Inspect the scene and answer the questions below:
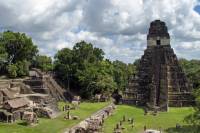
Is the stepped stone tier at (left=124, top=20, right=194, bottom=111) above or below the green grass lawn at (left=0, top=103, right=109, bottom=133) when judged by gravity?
above

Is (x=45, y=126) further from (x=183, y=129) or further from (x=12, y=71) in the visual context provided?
(x=12, y=71)

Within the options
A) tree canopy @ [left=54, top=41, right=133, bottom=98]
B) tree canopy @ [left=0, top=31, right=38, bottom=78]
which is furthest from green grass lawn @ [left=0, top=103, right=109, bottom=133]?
tree canopy @ [left=0, top=31, right=38, bottom=78]

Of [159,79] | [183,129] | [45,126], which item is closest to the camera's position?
[183,129]

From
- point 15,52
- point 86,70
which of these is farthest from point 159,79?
point 15,52

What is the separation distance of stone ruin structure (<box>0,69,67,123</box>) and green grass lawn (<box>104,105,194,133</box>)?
10062 millimetres

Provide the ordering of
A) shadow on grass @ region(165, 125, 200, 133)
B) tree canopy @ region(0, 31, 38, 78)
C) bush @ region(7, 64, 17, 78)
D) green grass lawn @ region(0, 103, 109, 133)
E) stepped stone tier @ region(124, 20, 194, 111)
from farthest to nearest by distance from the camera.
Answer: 1. tree canopy @ region(0, 31, 38, 78)
2. bush @ region(7, 64, 17, 78)
3. stepped stone tier @ region(124, 20, 194, 111)
4. shadow on grass @ region(165, 125, 200, 133)
5. green grass lawn @ region(0, 103, 109, 133)

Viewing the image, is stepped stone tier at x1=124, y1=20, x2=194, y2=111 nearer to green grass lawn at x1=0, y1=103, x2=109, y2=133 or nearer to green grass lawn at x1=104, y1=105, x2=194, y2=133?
green grass lawn at x1=104, y1=105, x2=194, y2=133

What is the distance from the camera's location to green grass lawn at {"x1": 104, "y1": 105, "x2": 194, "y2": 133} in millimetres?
57281

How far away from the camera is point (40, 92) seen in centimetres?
8500

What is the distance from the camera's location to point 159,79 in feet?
281

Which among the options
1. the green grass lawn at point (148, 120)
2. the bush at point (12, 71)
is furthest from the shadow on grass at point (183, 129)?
the bush at point (12, 71)

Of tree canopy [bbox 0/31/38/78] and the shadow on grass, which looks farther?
tree canopy [bbox 0/31/38/78]

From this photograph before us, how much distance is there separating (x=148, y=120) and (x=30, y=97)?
69.8ft

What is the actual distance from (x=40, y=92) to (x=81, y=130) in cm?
3661
